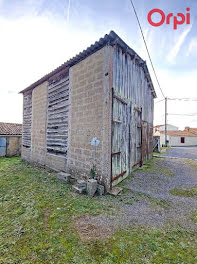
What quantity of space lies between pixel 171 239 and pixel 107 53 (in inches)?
184

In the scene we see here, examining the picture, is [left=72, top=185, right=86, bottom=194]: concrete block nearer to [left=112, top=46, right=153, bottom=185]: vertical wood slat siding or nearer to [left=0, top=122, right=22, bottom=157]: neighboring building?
[left=112, top=46, right=153, bottom=185]: vertical wood slat siding

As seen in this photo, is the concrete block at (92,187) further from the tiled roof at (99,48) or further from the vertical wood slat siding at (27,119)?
the vertical wood slat siding at (27,119)

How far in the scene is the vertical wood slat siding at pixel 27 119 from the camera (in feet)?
27.1

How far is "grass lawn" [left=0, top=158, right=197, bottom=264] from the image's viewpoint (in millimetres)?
1803

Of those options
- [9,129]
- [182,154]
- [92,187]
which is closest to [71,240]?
[92,187]

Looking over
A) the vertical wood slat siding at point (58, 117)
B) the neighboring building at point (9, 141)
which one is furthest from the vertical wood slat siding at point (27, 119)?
the neighboring building at point (9, 141)

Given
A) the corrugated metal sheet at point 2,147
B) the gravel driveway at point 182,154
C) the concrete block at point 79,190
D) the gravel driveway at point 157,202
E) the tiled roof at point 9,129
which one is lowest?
the gravel driveway at point 182,154

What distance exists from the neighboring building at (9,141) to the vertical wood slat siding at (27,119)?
420 cm

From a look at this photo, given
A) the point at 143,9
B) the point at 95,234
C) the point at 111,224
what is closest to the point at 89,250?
the point at 95,234

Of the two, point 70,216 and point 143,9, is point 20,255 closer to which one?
point 70,216

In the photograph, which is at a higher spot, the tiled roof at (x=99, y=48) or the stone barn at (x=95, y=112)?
the tiled roof at (x=99, y=48)

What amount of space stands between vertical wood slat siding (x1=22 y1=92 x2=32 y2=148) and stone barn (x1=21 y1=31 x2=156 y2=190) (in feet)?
5.03

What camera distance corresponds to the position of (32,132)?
7.88 meters

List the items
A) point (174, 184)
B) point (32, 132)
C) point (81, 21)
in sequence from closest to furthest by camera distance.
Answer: point (81, 21) → point (174, 184) → point (32, 132)
